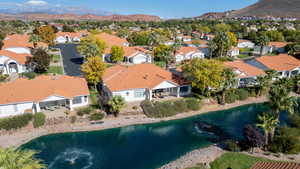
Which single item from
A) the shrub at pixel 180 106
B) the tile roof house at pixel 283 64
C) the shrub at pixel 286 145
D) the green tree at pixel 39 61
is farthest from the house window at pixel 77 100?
the tile roof house at pixel 283 64

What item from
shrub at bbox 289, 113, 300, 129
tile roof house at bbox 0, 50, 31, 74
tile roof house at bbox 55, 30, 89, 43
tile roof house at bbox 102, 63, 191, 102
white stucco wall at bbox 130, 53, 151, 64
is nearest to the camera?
shrub at bbox 289, 113, 300, 129

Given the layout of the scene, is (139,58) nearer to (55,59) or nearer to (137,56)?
(137,56)

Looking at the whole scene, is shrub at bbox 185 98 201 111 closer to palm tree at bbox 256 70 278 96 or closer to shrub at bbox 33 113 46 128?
palm tree at bbox 256 70 278 96

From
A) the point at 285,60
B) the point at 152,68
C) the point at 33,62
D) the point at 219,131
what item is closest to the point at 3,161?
the point at 219,131

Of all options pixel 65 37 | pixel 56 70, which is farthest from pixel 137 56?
pixel 65 37

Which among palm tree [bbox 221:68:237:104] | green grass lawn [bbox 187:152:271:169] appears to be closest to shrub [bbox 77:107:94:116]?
green grass lawn [bbox 187:152:271:169]

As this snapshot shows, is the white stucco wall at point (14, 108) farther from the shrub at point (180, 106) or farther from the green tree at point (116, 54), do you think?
the green tree at point (116, 54)
